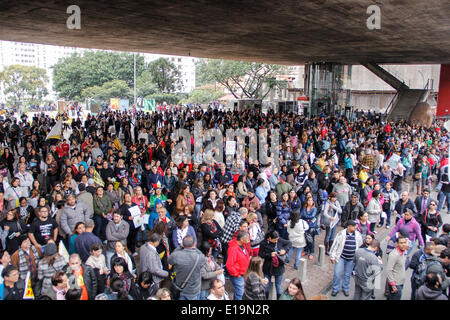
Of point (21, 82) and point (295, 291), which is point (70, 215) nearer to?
point (295, 291)

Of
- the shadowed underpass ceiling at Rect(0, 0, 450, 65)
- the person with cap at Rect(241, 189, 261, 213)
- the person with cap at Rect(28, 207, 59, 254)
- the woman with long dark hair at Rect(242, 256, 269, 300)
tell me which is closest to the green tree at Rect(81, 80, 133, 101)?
the shadowed underpass ceiling at Rect(0, 0, 450, 65)

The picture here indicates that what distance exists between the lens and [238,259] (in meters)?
5.38

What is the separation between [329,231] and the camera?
307 inches

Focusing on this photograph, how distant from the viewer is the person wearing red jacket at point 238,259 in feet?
17.6

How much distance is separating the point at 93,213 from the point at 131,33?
12.4 meters

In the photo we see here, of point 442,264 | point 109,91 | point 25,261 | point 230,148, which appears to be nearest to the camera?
point 442,264

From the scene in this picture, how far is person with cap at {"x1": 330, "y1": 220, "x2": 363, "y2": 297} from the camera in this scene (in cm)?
613

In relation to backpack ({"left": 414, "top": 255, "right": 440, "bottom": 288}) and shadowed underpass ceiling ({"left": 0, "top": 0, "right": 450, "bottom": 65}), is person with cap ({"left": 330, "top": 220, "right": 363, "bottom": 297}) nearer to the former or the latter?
backpack ({"left": 414, "top": 255, "right": 440, "bottom": 288})

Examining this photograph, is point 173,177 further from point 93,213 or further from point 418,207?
point 418,207

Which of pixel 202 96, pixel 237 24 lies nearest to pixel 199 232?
pixel 237 24

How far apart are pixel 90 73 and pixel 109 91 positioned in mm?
6594

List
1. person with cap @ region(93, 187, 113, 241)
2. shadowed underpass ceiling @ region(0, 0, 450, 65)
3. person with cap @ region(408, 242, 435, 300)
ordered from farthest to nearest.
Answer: shadowed underpass ceiling @ region(0, 0, 450, 65) < person with cap @ region(93, 187, 113, 241) < person with cap @ region(408, 242, 435, 300)

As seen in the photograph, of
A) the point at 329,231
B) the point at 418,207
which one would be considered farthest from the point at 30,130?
the point at 418,207

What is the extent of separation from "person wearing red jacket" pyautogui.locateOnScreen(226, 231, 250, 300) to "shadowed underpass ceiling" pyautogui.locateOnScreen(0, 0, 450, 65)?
8.42 meters
